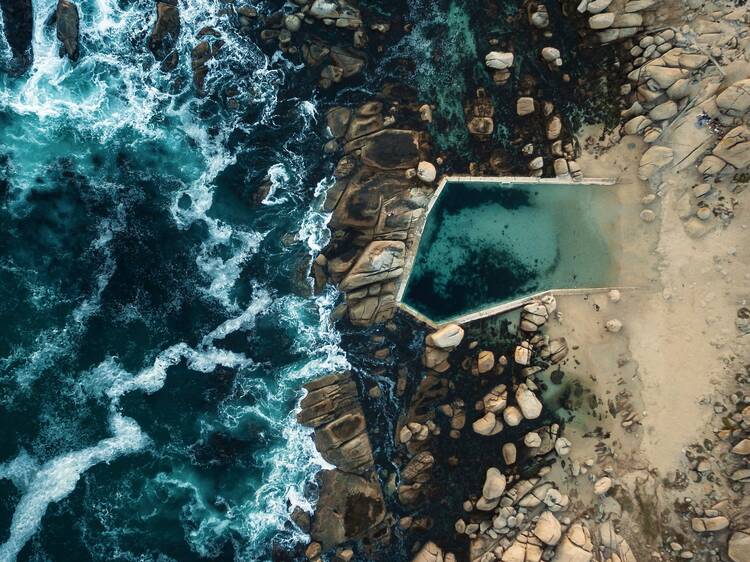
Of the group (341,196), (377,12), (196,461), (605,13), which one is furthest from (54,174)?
(605,13)

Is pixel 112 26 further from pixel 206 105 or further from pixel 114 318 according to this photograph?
pixel 114 318

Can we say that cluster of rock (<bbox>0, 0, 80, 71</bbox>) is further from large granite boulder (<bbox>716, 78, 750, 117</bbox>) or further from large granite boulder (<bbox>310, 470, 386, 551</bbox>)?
large granite boulder (<bbox>716, 78, 750, 117</bbox>)

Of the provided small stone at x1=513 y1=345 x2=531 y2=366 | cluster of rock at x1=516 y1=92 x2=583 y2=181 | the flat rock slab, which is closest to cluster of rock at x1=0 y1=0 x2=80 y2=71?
the flat rock slab

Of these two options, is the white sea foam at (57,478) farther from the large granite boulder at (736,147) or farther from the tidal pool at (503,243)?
the large granite boulder at (736,147)

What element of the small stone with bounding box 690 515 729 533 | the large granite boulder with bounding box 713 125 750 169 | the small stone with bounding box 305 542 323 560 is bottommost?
the small stone with bounding box 305 542 323 560

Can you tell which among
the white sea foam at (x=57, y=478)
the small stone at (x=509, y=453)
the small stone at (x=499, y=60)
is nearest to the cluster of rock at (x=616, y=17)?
the small stone at (x=499, y=60)

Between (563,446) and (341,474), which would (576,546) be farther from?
(341,474)
